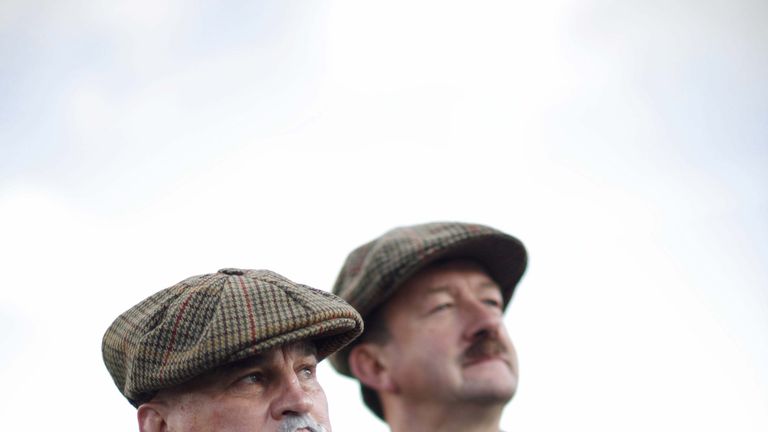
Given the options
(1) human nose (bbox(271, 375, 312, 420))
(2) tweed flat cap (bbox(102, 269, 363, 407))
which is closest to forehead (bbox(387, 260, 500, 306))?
(2) tweed flat cap (bbox(102, 269, 363, 407))

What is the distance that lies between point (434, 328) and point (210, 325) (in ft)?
4.54

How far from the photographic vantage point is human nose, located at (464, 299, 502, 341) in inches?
151

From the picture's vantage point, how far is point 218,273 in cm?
296

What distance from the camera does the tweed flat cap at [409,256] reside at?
3.87 m

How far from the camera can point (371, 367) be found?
4.08m

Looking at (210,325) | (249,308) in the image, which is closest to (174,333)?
(210,325)

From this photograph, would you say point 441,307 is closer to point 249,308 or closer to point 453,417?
point 453,417

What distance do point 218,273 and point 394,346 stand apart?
1232 millimetres

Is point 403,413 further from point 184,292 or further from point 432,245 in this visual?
point 184,292

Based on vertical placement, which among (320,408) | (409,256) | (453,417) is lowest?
(453,417)

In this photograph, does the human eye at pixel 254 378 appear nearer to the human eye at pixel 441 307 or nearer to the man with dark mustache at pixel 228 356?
the man with dark mustache at pixel 228 356

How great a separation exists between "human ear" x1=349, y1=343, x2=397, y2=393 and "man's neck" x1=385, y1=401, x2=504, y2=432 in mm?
136

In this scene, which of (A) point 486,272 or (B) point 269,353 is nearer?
(B) point 269,353

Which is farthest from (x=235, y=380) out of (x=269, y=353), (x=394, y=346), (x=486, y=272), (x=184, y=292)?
(x=486, y=272)
